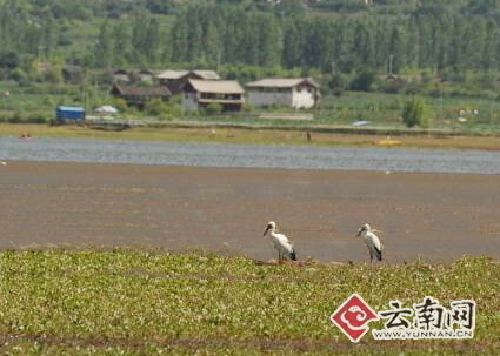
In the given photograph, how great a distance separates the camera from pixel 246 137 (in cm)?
15425

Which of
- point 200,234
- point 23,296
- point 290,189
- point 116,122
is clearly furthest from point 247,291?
point 116,122

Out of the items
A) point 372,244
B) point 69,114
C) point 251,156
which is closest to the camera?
point 372,244

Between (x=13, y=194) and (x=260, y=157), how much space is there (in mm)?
50635

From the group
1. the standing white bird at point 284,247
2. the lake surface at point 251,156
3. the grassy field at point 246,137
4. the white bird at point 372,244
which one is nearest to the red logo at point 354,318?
the standing white bird at point 284,247

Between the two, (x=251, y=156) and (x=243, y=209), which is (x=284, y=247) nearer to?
(x=243, y=209)

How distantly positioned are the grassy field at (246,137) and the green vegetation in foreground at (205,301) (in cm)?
10658

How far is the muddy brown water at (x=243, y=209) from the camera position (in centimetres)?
4606

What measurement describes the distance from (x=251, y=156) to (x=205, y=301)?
265ft

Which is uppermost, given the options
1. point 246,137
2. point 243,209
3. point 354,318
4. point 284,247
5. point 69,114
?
point 354,318

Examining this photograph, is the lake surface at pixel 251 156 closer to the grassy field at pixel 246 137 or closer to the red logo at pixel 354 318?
the grassy field at pixel 246 137

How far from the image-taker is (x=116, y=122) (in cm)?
16375

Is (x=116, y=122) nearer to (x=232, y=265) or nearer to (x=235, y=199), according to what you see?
(x=235, y=199)

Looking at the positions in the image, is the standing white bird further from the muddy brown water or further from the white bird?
the muddy brown water

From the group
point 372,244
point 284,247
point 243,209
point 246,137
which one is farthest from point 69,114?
point 284,247
